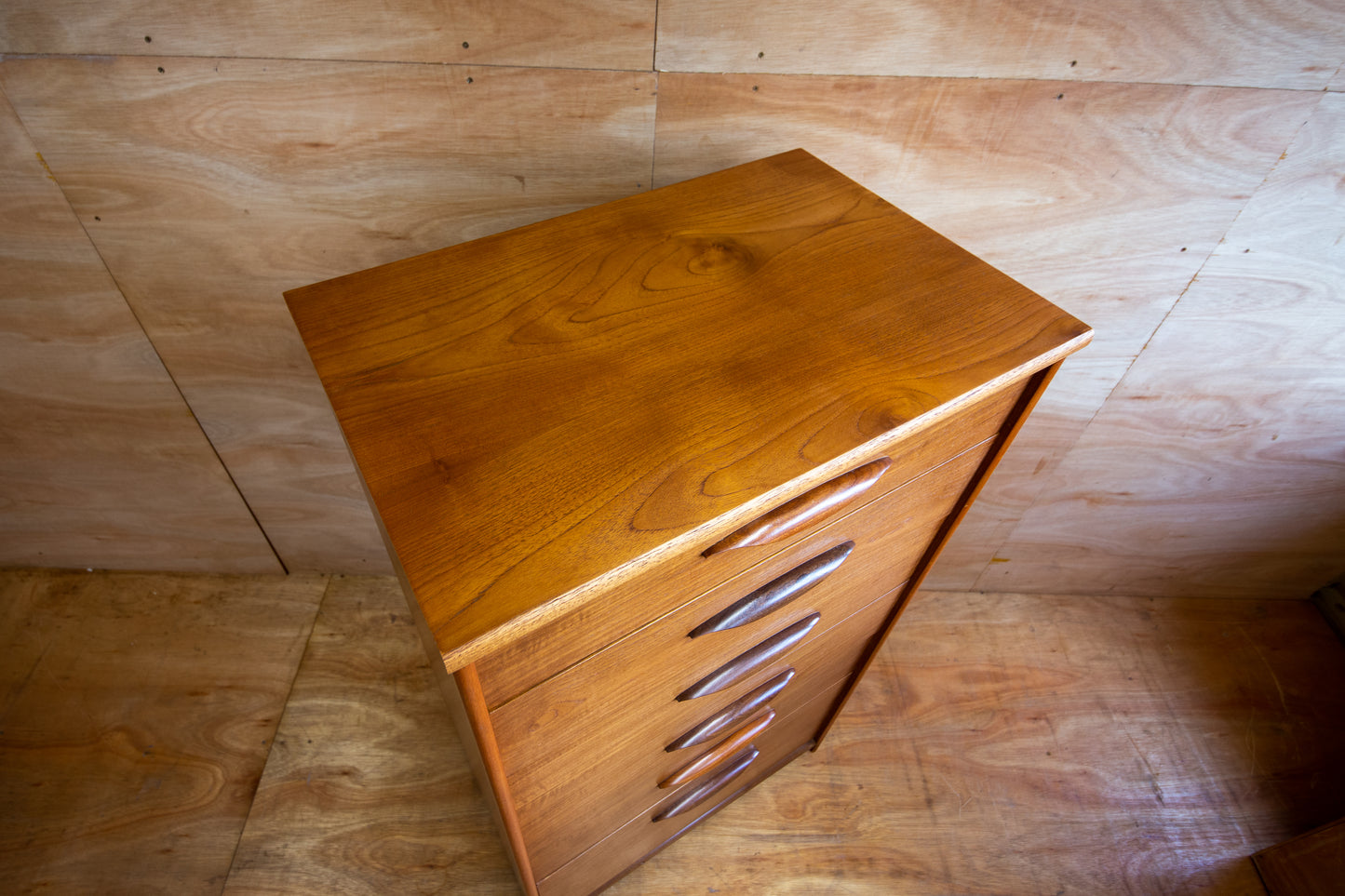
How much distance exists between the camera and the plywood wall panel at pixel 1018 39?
80 cm

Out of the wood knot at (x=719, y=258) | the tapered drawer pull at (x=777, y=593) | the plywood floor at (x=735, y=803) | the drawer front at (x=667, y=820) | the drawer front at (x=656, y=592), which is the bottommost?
the plywood floor at (x=735, y=803)

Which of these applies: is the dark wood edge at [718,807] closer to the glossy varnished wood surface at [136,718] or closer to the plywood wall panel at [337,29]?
the glossy varnished wood surface at [136,718]

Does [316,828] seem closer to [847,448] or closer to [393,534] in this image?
[393,534]

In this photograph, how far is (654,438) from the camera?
553mm

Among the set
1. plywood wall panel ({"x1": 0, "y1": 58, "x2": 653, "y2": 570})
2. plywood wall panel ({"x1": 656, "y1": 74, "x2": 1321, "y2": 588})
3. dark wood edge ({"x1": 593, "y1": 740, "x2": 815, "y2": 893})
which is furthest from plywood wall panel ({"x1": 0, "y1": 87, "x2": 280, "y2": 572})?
dark wood edge ({"x1": 593, "y1": 740, "x2": 815, "y2": 893})

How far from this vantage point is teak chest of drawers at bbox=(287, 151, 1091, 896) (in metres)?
0.50

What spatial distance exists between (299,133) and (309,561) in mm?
870

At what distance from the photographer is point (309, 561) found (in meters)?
1.42

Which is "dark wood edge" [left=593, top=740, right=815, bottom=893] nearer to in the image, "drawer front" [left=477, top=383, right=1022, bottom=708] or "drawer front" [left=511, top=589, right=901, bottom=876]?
"drawer front" [left=511, top=589, right=901, bottom=876]

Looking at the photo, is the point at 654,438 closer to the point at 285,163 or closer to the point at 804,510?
the point at 804,510

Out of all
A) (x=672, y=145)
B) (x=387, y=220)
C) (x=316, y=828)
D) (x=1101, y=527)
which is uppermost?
(x=672, y=145)

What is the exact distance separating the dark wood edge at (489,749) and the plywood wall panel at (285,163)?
639 millimetres

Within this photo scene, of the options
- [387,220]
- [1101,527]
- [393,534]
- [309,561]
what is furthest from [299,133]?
[1101,527]

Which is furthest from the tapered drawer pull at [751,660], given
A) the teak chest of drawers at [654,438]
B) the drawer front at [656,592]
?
the drawer front at [656,592]
